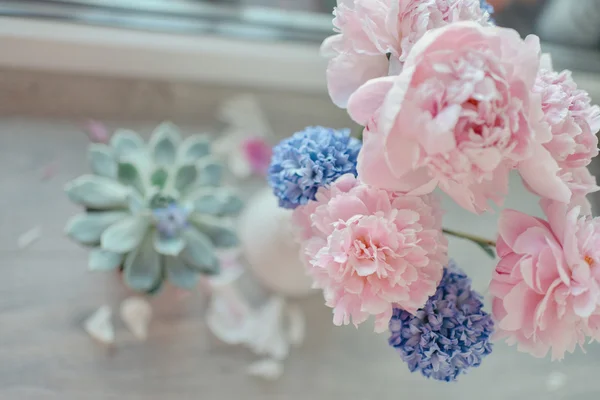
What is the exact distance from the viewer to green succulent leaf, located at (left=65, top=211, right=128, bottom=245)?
70 centimetres

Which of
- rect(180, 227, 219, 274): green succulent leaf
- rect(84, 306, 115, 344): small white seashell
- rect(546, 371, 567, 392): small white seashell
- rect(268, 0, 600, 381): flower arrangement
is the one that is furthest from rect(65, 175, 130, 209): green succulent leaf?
rect(546, 371, 567, 392): small white seashell

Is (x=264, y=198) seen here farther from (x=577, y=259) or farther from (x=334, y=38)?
(x=577, y=259)

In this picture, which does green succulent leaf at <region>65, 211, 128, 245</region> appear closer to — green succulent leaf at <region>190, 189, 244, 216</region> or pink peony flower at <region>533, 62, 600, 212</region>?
green succulent leaf at <region>190, 189, 244, 216</region>

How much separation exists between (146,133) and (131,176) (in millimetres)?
240

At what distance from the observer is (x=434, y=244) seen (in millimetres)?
445

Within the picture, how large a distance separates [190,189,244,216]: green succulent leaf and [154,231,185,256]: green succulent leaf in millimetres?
63

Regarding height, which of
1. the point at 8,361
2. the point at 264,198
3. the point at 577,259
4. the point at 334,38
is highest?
the point at 334,38

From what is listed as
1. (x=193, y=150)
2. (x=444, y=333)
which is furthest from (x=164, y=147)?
(x=444, y=333)

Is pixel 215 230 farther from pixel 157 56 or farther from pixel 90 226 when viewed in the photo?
pixel 157 56

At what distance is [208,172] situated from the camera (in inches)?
31.0

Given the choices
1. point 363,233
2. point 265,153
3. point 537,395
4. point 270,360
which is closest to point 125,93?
point 265,153

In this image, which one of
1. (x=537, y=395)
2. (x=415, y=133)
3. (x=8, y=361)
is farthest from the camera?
(x=537, y=395)

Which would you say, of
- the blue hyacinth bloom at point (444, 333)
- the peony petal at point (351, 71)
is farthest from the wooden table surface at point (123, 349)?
the peony petal at point (351, 71)

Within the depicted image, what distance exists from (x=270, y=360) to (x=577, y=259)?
0.55 meters
